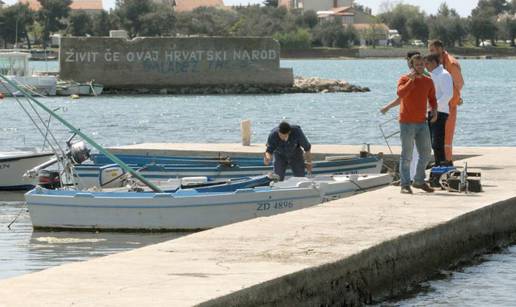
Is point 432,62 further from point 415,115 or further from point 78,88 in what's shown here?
point 78,88

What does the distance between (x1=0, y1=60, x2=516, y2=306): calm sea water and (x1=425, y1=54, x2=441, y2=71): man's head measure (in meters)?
2.93

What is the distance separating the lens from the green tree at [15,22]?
170000 millimetres

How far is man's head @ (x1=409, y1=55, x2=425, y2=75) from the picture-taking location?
16625 millimetres

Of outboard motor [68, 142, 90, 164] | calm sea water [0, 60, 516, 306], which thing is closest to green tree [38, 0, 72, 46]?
calm sea water [0, 60, 516, 306]

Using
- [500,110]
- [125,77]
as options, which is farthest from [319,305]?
[125,77]

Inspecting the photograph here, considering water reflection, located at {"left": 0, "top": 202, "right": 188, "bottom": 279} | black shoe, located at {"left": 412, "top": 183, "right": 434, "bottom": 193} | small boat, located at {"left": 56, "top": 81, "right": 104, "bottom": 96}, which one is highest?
black shoe, located at {"left": 412, "top": 183, "right": 434, "bottom": 193}

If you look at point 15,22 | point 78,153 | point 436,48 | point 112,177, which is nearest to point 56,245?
point 112,177

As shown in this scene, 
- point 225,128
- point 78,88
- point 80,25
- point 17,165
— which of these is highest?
point 17,165

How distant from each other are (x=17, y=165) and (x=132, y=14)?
459ft

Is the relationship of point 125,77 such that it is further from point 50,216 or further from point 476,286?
point 476,286

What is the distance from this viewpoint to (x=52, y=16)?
179375 millimetres

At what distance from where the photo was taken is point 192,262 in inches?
472

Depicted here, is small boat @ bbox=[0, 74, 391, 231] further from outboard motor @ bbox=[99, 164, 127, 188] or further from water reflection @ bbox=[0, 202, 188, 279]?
outboard motor @ bbox=[99, 164, 127, 188]

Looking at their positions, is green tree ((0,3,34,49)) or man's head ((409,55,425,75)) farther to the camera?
green tree ((0,3,34,49))
